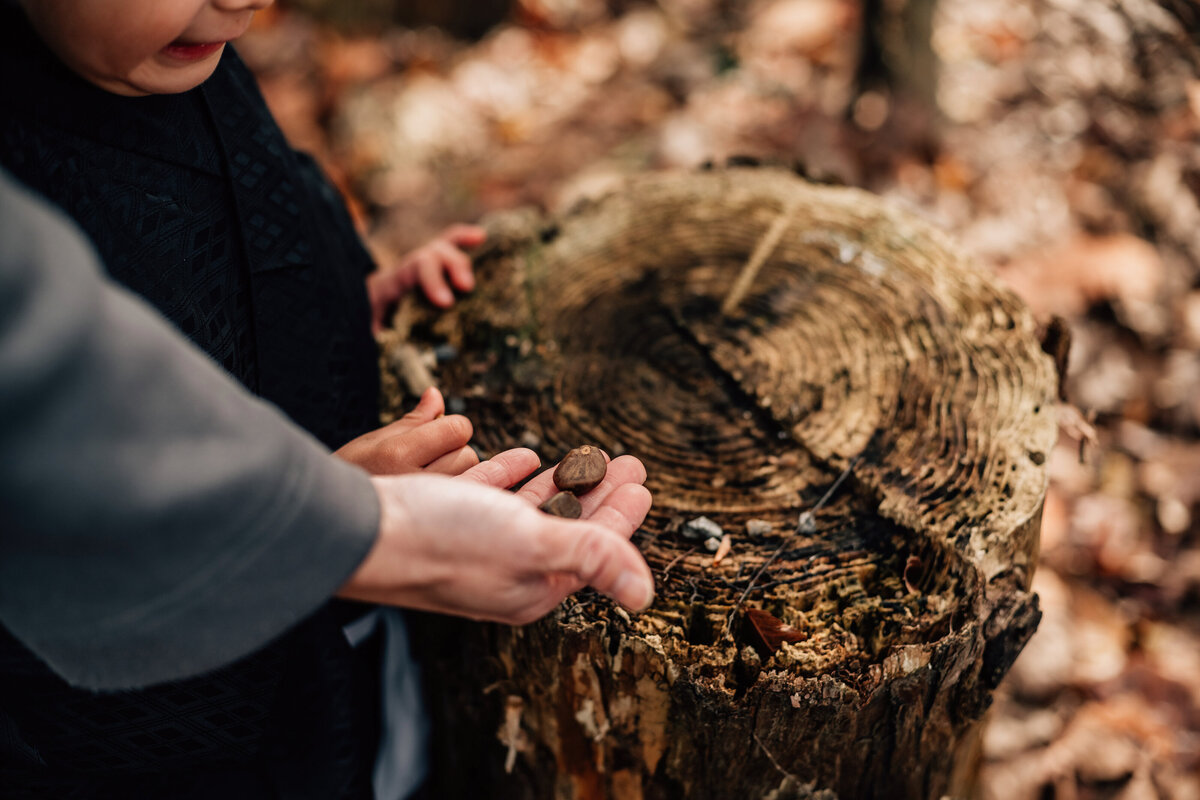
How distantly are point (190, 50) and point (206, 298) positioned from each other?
355 mm

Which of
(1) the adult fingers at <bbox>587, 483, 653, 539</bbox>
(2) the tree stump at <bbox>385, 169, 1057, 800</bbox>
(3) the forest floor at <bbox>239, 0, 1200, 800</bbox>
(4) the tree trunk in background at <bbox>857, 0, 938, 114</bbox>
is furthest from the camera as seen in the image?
(4) the tree trunk in background at <bbox>857, 0, 938, 114</bbox>

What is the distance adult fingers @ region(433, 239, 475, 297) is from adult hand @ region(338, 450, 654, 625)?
990mm

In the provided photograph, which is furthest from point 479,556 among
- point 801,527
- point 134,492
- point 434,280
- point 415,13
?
point 415,13

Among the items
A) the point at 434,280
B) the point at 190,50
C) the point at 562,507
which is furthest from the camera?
the point at 434,280

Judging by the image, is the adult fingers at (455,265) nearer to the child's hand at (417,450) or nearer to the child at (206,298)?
the child at (206,298)

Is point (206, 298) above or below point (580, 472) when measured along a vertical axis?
above

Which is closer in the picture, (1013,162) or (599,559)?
(599,559)

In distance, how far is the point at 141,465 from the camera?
76 centimetres

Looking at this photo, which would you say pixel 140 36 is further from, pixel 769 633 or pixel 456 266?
pixel 769 633

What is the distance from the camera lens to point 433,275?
6.23 ft

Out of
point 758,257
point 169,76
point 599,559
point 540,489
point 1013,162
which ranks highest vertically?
point 169,76

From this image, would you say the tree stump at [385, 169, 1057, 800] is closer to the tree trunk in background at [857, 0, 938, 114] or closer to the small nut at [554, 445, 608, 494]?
the small nut at [554, 445, 608, 494]

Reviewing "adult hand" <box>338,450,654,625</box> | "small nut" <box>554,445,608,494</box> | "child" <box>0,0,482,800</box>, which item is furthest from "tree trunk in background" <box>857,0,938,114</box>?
"adult hand" <box>338,450,654,625</box>

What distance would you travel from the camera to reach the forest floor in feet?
7.40
